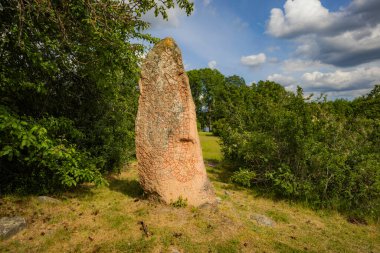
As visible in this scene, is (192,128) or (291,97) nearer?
(192,128)

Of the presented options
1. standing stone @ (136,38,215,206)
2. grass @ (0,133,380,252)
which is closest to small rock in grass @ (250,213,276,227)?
grass @ (0,133,380,252)

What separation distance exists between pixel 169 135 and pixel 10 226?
466 centimetres

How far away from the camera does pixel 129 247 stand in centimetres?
624

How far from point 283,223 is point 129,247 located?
4821 mm

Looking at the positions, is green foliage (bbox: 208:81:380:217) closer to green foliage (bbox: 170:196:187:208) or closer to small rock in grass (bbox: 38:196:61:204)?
green foliage (bbox: 170:196:187:208)

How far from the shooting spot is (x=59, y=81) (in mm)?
10117

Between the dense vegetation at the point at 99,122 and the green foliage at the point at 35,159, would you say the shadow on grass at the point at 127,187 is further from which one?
the green foliage at the point at 35,159

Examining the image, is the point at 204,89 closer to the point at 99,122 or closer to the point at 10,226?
the point at 99,122

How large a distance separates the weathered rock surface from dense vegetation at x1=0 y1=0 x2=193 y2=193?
143 cm

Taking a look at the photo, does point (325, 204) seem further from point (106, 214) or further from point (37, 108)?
point (37, 108)

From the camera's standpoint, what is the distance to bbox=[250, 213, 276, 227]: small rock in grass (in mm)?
8148

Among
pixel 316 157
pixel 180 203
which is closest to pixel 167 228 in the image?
pixel 180 203

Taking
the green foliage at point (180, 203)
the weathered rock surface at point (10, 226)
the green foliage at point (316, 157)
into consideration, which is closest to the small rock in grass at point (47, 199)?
the weathered rock surface at point (10, 226)

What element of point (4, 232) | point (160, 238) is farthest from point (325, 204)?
point (4, 232)
